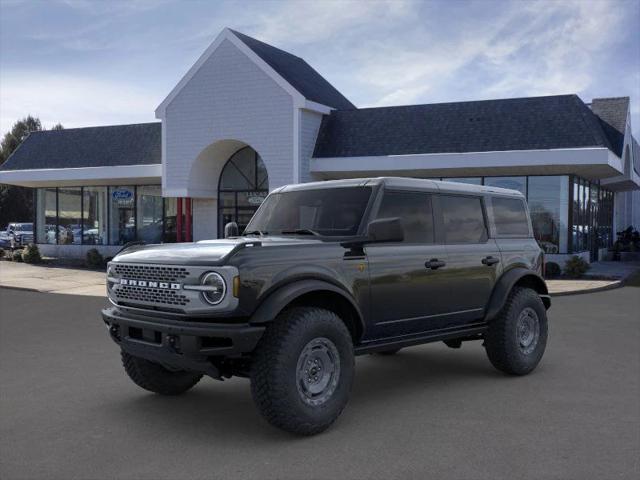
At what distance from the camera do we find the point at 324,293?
549cm

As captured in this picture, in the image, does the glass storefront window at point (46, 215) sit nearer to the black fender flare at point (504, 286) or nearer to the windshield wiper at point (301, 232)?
the windshield wiper at point (301, 232)

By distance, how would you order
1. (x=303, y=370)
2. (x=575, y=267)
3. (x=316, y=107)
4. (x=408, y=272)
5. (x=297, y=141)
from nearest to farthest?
(x=303, y=370)
(x=408, y=272)
(x=575, y=267)
(x=297, y=141)
(x=316, y=107)

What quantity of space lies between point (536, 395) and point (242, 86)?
18.4 meters

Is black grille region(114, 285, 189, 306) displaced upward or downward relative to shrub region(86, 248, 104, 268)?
upward

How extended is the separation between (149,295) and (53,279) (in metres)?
16.4

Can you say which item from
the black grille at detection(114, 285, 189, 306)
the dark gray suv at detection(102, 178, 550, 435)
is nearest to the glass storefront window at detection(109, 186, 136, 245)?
the dark gray suv at detection(102, 178, 550, 435)

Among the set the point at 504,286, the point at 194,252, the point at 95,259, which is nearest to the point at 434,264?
the point at 504,286

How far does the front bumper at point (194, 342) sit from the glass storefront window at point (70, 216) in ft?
86.0

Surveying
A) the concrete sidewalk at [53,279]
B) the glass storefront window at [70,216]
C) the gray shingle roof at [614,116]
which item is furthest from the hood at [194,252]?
the glass storefront window at [70,216]

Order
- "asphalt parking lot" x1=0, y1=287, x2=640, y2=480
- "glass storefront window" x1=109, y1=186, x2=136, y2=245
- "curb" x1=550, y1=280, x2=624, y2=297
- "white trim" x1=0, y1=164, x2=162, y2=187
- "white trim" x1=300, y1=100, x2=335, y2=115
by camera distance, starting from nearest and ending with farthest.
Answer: "asphalt parking lot" x1=0, y1=287, x2=640, y2=480 < "curb" x1=550, y1=280, x2=624, y2=297 < "white trim" x1=300, y1=100, x2=335, y2=115 < "white trim" x1=0, y1=164, x2=162, y2=187 < "glass storefront window" x1=109, y1=186, x2=136, y2=245

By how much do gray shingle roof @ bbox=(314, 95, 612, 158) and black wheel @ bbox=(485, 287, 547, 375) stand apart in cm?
1321

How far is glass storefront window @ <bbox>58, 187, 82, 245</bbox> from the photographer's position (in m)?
29.7

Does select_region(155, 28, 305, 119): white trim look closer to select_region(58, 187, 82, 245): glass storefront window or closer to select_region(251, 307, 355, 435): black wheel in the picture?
select_region(58, 187, 82, 245): glass storefront window

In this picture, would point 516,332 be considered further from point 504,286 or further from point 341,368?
point 341,368
